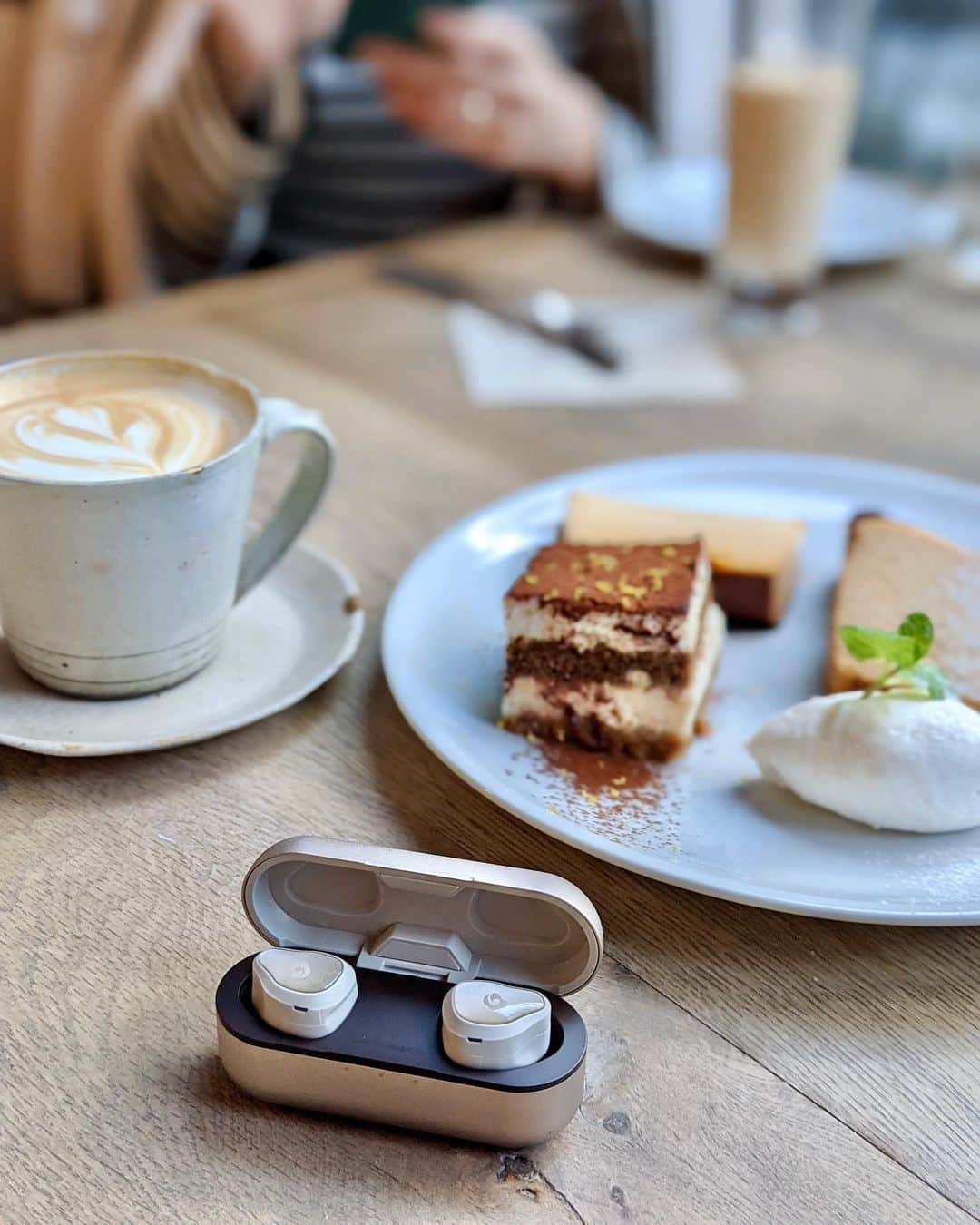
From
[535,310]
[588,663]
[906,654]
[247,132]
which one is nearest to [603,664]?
[588,663]

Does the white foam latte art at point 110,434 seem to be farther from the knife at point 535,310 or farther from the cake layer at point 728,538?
the knife at point 535,310

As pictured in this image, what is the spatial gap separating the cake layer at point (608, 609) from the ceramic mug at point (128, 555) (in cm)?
17

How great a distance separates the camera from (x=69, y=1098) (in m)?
0.47

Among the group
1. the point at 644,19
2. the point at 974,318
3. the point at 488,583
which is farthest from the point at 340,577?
the point at 644,19

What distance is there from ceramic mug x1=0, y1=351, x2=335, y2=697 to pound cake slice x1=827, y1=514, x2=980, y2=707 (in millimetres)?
371

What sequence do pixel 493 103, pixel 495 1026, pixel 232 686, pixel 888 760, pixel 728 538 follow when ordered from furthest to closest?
1. pixel 493 103
2. pixel 728 538
3. pixel 232 686
4. pixel 888 760
5. pixel 495 1026

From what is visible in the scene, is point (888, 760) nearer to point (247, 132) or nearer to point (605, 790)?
point (605, 790)

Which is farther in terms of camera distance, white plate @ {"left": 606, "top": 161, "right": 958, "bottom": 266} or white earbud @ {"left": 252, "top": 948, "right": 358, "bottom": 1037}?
white plate @ {"left": 606, "top": 161, "right": 958, "bottom": 266}

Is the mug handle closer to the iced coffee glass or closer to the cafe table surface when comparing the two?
the cafe table surface

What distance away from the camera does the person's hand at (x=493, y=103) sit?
2045 millimetres

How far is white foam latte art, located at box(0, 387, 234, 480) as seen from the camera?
0.63 m

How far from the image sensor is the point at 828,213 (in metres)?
1.71

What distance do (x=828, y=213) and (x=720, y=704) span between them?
3.94 feet

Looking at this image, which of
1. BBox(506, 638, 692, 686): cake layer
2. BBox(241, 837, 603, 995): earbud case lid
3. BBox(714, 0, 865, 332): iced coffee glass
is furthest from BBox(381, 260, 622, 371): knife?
BBox(241, 837, 603, 995): earbud case lid
